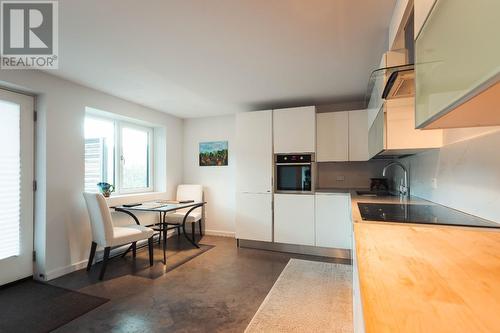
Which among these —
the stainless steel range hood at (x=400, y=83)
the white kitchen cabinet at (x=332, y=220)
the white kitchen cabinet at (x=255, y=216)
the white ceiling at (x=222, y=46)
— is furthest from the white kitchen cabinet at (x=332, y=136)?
the stainless steel range hood at (x=400, y=83)

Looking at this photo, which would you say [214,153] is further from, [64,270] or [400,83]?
[400,83]

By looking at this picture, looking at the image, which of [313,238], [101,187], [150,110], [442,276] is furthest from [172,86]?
[442,276]

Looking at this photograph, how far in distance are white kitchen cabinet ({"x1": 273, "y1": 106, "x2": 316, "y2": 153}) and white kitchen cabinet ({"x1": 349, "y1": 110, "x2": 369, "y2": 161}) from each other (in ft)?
1.79

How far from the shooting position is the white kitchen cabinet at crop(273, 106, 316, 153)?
361 cm

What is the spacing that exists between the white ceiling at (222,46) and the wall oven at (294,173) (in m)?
0.92

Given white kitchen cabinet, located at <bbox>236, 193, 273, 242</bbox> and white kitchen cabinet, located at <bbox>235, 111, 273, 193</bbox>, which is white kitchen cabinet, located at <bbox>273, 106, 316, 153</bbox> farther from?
white kitchen cabinet, located at <bbox>236, 193, 273, 242</bbox>

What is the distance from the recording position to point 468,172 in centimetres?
146

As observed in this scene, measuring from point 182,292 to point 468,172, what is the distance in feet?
8.21

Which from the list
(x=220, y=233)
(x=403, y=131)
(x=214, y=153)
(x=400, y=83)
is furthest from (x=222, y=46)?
(x=220, y=233)

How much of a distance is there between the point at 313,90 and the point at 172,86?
185 centimetres

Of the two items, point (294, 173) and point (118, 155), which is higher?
point (118, 155)

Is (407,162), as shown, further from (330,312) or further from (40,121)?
(40,121)

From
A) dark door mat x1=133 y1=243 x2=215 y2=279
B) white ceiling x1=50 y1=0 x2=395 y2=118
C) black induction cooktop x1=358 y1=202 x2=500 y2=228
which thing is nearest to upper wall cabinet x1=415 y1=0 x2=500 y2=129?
black induction cooktop x1=358 y1=202 x2=500 y2=228

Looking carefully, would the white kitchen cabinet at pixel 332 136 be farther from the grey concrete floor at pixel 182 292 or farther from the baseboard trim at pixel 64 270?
the baseboard trim at pixel 64 270
